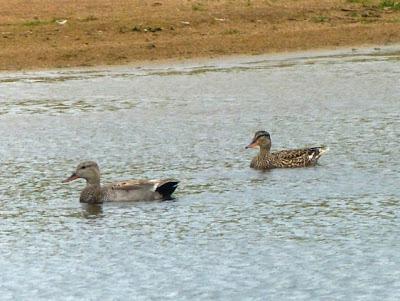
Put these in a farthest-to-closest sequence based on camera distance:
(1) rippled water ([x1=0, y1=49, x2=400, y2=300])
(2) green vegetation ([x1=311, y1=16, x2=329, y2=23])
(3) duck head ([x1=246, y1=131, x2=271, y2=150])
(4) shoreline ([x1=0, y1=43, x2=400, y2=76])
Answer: (2) green vegetation ([x1=311, y1=16, x2=329, y2=23])
(4) shoreline ([x1=0, y1=43, x2=400, y2=76])
(3) duck head ([x1=246, y1=131, x2=271, y2=150])
(1) rippled water ([x1=0, y1=49, x2=400, y2=300])

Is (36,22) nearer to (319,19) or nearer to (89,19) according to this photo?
(89,19)

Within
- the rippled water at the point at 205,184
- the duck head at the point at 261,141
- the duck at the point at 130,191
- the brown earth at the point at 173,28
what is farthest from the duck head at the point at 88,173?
Answer: the brown earth at the point at 173,28

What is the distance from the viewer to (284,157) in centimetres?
1513

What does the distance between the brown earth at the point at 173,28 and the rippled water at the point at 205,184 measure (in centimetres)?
96

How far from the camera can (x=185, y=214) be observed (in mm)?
12539

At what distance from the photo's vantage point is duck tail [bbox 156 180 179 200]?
1312 cm

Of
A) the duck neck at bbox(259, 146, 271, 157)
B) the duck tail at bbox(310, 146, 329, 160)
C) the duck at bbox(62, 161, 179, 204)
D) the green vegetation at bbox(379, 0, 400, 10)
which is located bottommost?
the green vegetation at bbox(379, 0, 400, 10)

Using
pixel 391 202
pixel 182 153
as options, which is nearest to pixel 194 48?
pixel 182 153

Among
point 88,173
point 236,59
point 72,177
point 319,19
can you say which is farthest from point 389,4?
point 88,173

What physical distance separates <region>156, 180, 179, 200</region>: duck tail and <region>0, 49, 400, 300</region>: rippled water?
0.12m

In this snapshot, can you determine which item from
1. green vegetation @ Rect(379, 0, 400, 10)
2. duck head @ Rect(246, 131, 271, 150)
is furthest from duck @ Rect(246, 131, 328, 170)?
green vegetation @ Rect(379, 0, 400, 10)

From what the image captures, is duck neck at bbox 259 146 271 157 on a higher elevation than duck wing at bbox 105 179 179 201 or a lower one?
lower

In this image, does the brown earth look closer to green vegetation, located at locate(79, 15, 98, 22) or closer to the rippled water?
green vegetation, located at locate(79, 15, 98, 22)

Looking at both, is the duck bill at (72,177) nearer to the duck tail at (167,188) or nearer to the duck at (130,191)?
the duck at (130,191)
